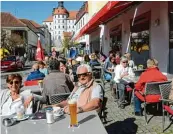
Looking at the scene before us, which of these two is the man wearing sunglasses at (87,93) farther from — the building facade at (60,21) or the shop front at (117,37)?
the building facade at (60,21)

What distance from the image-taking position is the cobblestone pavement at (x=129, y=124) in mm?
5402

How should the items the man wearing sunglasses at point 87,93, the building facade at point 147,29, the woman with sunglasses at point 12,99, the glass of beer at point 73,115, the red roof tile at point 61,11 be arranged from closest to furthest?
the glass of beer at point 73,115 → the man wearing sunglasses at point 87,93 → the woman with sunglasses at point 12,99 → the building facade at point 147,29 → the red roof tile at point 61,11

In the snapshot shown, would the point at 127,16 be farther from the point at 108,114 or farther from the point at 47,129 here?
the point at 47,129

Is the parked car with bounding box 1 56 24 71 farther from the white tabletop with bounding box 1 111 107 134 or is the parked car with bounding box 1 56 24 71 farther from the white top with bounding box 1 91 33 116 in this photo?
the white tabletop with bounding box 1 111 107 134

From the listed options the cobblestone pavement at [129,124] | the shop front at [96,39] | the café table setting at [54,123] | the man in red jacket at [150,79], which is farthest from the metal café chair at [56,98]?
the shop front at [96,39]

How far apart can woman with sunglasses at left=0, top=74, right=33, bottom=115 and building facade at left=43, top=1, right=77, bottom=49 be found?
545 ft

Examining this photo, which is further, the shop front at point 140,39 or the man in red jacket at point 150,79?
the shop front at point 140,39

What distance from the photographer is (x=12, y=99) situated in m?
4.55

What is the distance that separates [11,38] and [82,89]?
156ft

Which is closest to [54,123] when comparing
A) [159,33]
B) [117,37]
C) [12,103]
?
[12,103]

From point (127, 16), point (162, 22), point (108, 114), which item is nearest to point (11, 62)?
point (127, 16)

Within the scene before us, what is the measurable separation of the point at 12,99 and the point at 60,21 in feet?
570

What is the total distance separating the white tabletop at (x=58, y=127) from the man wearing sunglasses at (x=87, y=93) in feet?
1.23

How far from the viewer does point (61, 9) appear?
17250 centimetres
